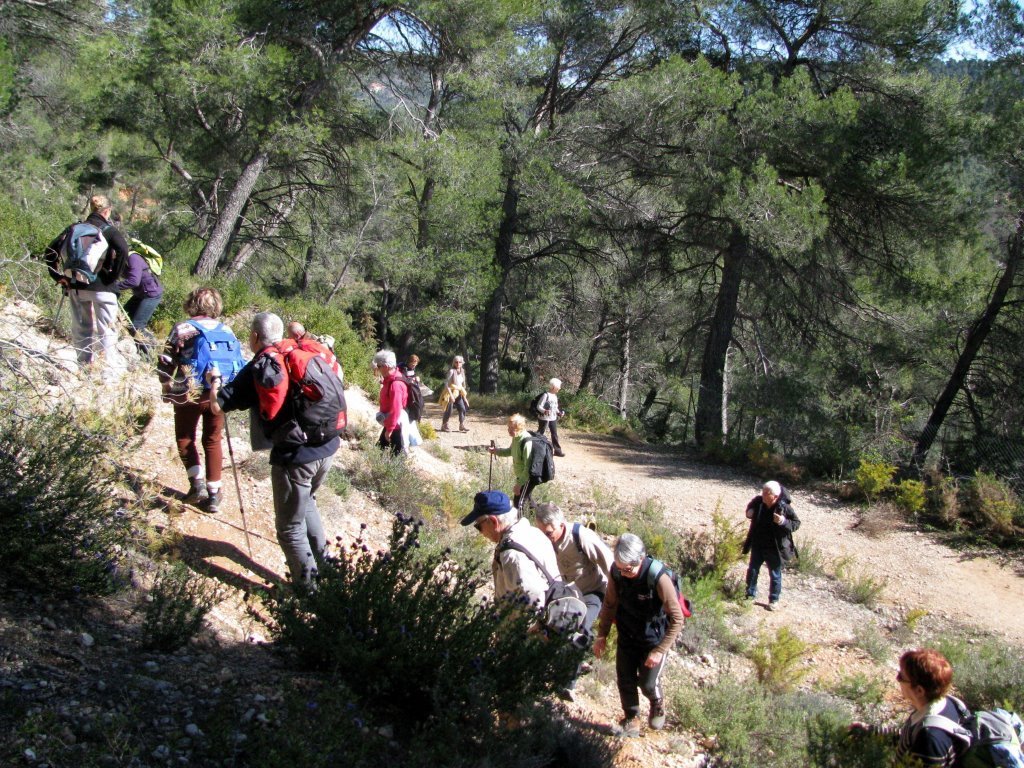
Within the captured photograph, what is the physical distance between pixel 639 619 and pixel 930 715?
1.57 meters

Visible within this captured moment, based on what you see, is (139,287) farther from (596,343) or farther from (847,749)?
(596,343)

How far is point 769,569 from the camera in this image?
8227 millimetres

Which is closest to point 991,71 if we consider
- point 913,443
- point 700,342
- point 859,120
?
point 859,120

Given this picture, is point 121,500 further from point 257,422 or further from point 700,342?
point 700,342

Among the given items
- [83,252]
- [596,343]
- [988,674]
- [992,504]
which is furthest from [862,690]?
[596,343]

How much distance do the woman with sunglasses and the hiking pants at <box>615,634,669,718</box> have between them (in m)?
1.38

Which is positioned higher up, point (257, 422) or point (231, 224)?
point (231, 224)

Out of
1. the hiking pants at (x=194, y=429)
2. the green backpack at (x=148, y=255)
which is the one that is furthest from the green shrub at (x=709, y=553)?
the green backpack at (x=148, y=255)

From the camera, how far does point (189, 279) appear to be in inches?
472

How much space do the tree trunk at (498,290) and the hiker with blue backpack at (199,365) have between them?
15.1 m

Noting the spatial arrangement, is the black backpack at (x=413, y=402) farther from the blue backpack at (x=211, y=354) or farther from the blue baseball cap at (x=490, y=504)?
the blue baseball cap at (x=490, y=504)

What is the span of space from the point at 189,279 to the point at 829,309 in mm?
12360

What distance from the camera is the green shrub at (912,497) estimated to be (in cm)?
1155

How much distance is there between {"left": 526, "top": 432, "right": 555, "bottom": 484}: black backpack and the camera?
308 inches
